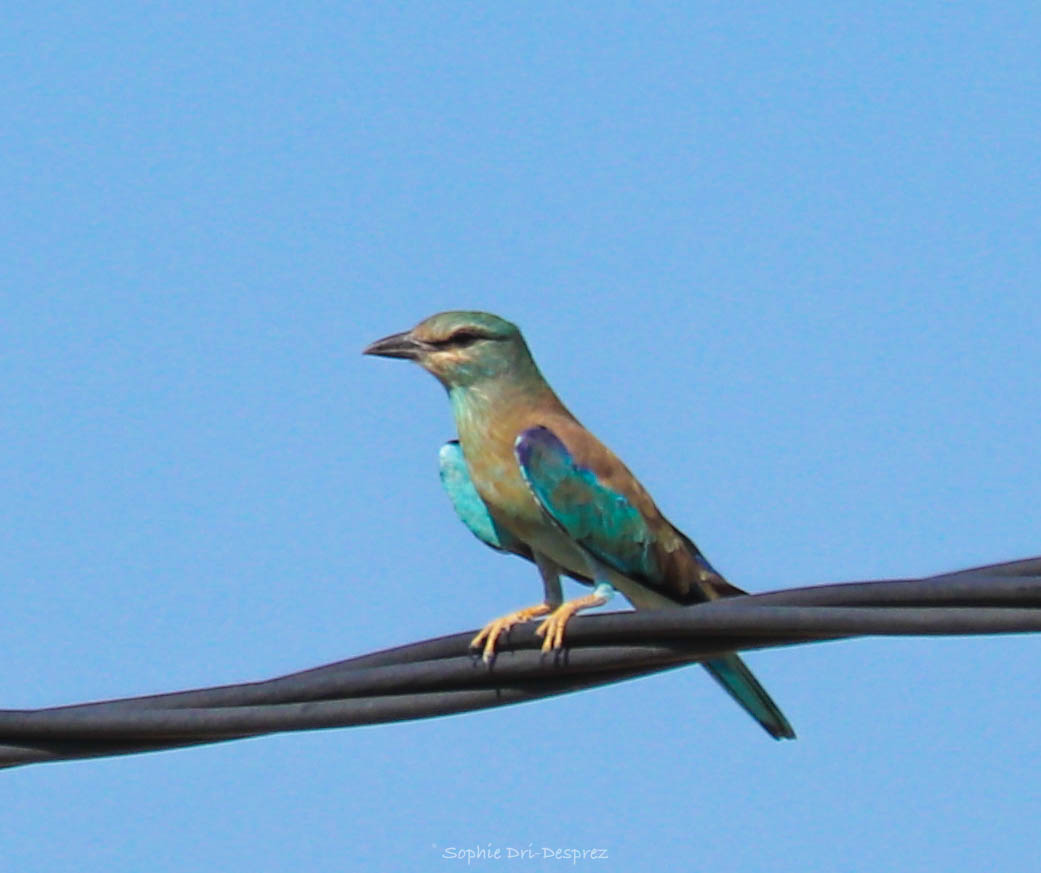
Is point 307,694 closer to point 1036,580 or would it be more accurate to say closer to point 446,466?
point 1036,580

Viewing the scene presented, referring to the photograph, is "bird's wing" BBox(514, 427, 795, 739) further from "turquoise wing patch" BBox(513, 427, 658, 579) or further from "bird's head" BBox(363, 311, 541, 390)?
"bird's head" BBox(363, 311, 541, 390)

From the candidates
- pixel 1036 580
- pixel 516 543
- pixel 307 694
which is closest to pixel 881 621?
pixel 1036 580

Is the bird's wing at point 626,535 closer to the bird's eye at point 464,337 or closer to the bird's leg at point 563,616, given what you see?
the bird's leg at point 563,616

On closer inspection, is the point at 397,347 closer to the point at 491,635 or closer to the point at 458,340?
the point at 458,340

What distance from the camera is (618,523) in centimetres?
784

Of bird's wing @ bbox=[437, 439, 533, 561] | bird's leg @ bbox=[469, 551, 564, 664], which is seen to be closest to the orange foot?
bird's leg @ bbox=[469, 551, 564, 664]

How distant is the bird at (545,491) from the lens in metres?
7.82

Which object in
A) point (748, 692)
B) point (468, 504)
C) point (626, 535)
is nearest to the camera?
point (748, 692)

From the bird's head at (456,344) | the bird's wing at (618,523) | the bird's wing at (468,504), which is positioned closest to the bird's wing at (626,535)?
the bird's wing at (618,523)

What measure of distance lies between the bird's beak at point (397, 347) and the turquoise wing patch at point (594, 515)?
1101 mm

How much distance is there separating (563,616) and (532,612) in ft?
5.24

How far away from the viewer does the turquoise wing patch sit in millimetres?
7809

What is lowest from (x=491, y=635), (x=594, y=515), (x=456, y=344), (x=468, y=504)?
(x=491, y=635)

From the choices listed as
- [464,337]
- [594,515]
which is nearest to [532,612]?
[594,515]
